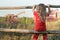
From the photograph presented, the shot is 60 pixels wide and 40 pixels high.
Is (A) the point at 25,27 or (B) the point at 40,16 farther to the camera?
(A) the point at 25,27

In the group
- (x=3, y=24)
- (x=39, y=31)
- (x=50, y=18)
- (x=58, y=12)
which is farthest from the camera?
(x=58, y=12)

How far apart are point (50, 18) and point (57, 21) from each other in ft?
0.93

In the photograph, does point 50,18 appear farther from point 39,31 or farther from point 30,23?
point 39,31

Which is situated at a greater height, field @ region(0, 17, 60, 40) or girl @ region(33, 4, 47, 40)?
girl @ region(33, 4, 47, 40)

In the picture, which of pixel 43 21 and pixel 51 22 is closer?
pixel 43 21

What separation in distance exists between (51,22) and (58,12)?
2.72 feet

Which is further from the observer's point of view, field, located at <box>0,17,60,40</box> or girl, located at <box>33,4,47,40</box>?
field, located at <box>0,17,60,40</box>

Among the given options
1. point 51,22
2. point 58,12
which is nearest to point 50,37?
point 51,22

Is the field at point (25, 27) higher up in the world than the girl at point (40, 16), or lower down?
lower down

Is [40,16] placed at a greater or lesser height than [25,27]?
greater

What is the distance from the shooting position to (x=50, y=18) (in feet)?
24.9

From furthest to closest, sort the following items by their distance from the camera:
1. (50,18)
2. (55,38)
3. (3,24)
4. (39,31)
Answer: (50,18) → (3,24) → (55,38) → (39,31)

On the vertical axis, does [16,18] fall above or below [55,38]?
above

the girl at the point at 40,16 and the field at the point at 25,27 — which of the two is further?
the field at the point at 25,27
